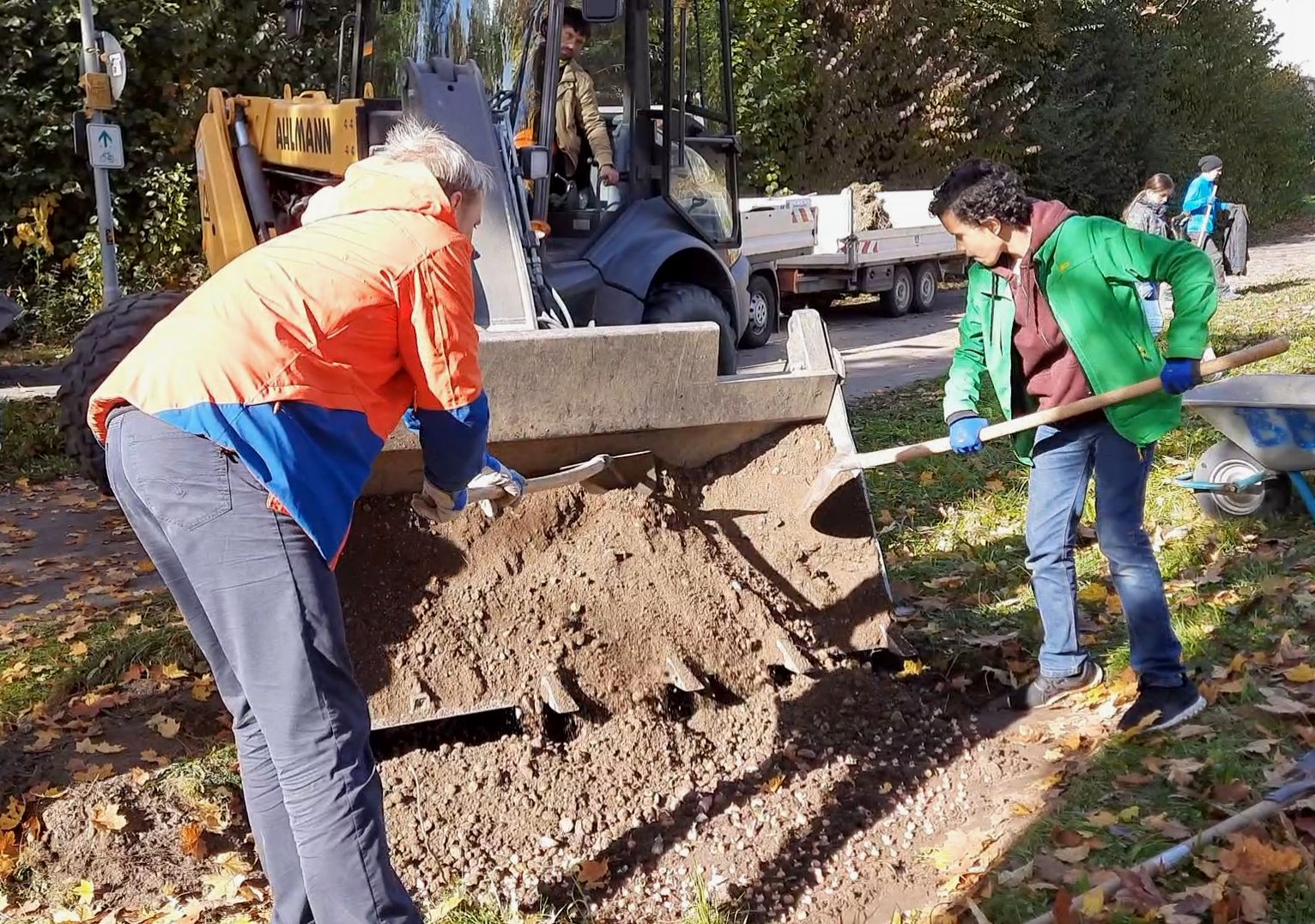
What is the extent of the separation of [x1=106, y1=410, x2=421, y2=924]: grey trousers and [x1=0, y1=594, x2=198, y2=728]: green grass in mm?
2217

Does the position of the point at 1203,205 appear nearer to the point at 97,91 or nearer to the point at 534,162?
the point at 534,162

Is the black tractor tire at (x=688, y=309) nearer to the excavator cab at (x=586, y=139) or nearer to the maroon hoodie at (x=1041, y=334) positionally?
the excavator cab at (x=586, y=139)

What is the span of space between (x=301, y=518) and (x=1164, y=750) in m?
2.59

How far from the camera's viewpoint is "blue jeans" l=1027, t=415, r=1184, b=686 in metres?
3.71

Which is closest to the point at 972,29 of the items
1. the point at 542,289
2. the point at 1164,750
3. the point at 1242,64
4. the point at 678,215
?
the point at 1242,64

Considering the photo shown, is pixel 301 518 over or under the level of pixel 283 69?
under

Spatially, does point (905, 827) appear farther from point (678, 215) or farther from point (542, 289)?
point (678, 215)

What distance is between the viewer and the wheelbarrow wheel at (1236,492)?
18.0ft

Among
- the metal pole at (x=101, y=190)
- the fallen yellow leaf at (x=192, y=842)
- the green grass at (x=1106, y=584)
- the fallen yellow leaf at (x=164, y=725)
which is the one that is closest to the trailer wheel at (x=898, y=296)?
the green grass at (x=1106, y=584)

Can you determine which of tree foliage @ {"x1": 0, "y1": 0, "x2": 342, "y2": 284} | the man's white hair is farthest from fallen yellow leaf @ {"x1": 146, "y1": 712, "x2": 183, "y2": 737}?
tree foliage @ {"x1": 0, "y1": 0, "x2": 342, "y2": 284}

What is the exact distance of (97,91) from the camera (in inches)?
405

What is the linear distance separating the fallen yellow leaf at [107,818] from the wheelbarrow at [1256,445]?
398 cm

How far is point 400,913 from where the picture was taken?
255cm

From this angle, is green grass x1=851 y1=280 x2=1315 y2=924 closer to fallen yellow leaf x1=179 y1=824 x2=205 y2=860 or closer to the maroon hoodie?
the maroon hoodie
